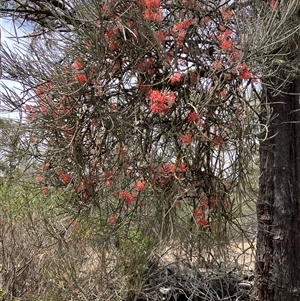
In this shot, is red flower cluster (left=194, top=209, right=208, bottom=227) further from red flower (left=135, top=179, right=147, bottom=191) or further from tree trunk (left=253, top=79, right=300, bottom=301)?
tree trunk (left=253, top=79, right=300, bottom=301)

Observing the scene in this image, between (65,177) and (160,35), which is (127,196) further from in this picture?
(160,35)

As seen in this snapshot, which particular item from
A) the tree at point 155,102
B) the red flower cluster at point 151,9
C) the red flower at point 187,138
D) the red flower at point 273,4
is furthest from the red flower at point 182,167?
the red flower at point 273,4

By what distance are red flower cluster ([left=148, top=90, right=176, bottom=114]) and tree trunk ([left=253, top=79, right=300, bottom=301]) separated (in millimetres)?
1183

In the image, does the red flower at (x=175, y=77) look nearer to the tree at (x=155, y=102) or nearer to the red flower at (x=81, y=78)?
the tree at (x=155, y=102)

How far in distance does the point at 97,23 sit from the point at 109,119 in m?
0.45

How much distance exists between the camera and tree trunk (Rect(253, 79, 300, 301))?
10.1 feet

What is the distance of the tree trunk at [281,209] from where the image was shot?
308cm

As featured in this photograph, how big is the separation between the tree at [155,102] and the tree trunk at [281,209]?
67 cm

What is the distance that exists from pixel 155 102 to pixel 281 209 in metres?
1.45

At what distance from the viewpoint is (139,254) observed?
13.6 feet

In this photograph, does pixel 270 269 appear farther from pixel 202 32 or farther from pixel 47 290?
pixel 47 290

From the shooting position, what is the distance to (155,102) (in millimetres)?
2033

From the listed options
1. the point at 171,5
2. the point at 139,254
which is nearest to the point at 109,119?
the point at 171,5

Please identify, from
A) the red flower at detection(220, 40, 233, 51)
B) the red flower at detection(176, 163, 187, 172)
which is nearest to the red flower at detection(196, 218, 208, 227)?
the red flower at detection(176, 163, 187, 172)
